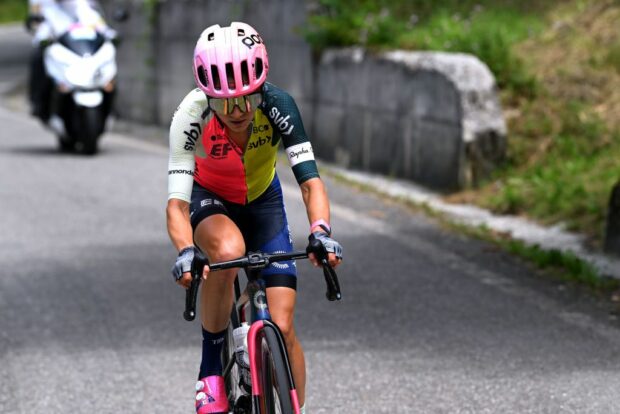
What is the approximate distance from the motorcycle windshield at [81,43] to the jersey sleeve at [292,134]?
1029cm

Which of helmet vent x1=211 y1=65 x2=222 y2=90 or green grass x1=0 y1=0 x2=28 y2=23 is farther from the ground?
helmet vent x1=211 y1=65 x2=222 y2=90

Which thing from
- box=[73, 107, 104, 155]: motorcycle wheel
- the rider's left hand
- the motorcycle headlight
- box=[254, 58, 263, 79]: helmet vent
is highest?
box=[254, 58, 263, 79]: helmet vent

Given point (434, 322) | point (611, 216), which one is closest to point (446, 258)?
point (611, 216)

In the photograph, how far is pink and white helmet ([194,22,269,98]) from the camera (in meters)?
4.70

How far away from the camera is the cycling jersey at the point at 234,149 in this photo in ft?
16.5

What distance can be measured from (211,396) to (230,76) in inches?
50.9

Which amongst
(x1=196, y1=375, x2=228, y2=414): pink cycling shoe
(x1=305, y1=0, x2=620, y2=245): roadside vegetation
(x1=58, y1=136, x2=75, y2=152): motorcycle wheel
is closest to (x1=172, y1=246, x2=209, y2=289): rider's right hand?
(x1=196, y1=375, x2=228, y2=414): pink cycling shoe

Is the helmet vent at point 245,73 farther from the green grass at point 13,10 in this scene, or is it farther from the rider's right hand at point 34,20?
the green grass at point 13,10

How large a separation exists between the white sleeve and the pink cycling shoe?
73cm

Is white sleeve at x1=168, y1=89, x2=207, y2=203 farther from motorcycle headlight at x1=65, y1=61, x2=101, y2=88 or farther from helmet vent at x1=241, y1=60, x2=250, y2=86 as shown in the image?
motorcycle headlight at x1=65, y1=61, x2=101, y2=88

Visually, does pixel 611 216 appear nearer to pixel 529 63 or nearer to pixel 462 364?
pixel 462 364

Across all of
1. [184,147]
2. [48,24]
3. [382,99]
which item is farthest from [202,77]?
[48,24]

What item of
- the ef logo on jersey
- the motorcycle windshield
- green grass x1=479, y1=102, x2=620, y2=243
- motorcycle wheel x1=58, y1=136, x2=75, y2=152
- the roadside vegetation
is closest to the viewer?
the ef logo on jersey

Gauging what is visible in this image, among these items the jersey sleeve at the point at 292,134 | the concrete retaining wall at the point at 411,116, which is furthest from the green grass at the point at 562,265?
the jersey sleeve at the point at 292,134
